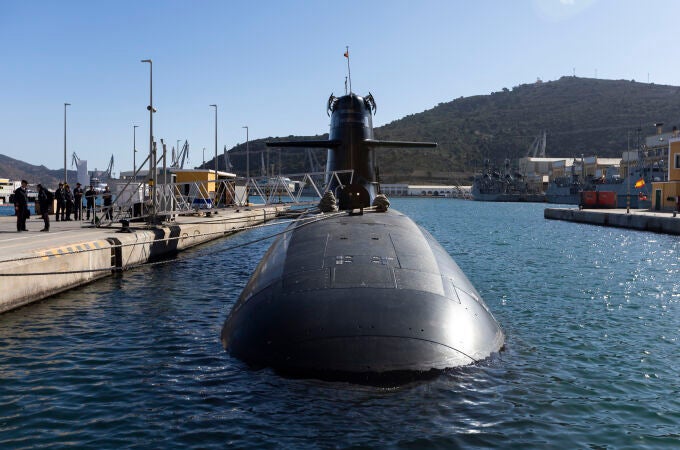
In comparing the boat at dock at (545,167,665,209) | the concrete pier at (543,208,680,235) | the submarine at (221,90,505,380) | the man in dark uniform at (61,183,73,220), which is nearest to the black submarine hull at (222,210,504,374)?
the submarine at (221,90,505,380)

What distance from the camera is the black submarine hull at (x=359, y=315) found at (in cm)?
831

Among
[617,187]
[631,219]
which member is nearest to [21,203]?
[631,219]

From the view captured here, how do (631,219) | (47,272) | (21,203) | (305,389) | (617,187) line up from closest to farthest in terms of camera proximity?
1. (305,389)
2. (47,272)
3. (21,203)
4. (631,219)
5. (617,187)

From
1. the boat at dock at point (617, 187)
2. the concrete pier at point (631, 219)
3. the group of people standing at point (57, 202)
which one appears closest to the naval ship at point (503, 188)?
the boat at dock at point (617, 187)

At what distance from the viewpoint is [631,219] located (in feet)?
155

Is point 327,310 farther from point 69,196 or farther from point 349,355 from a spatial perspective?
point 69,196

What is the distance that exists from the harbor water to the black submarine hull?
0.32 meters

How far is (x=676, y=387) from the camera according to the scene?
948cm

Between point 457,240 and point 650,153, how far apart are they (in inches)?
4181

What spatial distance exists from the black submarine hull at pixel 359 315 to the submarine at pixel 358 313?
0.01 metres

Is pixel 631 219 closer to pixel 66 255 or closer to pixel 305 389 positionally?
pixel 66 255

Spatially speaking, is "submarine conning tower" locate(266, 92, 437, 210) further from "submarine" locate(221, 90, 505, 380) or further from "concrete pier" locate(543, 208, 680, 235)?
"concrete pier" locate(543, 208, 680, 235)

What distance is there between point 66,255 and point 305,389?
1160 centimetres

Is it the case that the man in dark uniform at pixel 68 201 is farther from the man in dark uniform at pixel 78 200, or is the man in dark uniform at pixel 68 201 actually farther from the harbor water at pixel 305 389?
the harbor water at pixel 305 389
